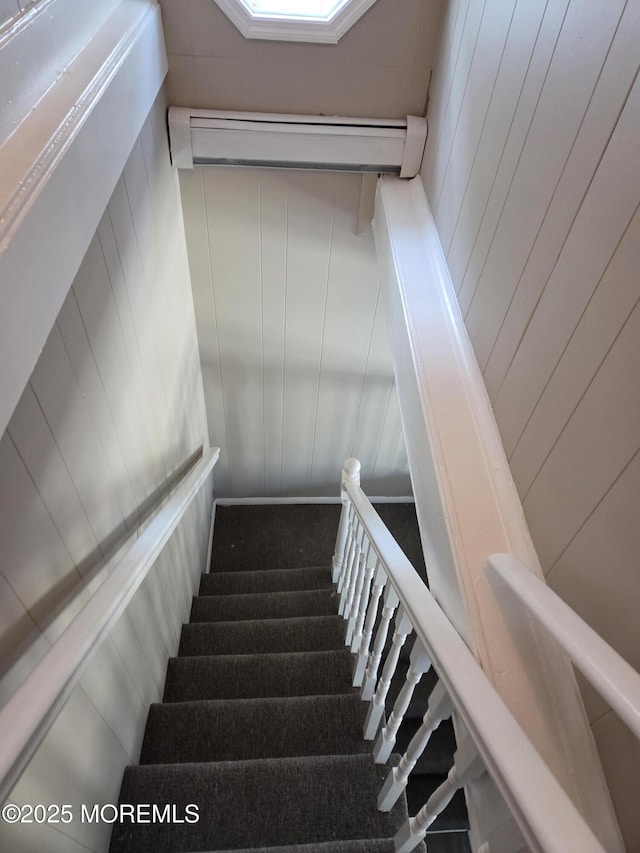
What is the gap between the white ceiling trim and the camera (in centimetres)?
149

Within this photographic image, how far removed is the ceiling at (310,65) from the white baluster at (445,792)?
184 cm

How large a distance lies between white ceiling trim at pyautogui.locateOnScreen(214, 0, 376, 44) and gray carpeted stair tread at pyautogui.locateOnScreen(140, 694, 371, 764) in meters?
2.11

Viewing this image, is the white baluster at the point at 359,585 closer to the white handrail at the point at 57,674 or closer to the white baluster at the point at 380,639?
the white baluster at the point at 380,639

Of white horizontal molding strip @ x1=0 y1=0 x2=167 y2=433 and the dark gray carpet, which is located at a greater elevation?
the dark gray carpet

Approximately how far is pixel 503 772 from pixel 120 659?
3.43 feet

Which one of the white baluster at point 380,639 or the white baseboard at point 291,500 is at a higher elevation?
the white baseboard at point 291,500

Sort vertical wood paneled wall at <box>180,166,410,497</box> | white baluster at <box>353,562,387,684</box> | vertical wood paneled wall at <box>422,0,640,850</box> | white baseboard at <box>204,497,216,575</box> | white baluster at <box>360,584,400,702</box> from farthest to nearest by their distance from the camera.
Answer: white baseboard at <box>204,497,216,575</box>, vertical wood paneled wall at <box>180,166,410,497</box>, white baluster at <box>353,562,387,684</box>, white baluster at <box>360,584,400,702</box>, vertical wood paneled wall at <box>422,0,640,850</box>

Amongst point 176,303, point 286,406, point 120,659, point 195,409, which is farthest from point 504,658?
point 286,406

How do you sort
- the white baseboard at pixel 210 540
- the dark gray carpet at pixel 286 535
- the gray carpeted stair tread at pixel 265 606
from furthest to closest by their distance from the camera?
the dark gray carpet at pixel 286 535, the white baseboard at pixel 210 540, the gray carpeted stair tread at pixel 265 606

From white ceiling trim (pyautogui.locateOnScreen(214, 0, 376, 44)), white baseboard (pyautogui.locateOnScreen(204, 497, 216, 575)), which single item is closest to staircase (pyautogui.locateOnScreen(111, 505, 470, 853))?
white baseboard (pyautogui.locateOnScreen(204, 497, 216, 575))

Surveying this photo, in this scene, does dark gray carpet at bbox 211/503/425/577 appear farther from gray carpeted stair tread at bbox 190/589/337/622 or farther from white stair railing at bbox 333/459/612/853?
white stair railing at bbox 333/459/612/853

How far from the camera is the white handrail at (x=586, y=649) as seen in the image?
0.55m

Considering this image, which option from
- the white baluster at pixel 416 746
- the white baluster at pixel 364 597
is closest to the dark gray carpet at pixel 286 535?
the white baluster at pixel 364 597

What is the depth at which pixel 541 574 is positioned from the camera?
3.00 ft
